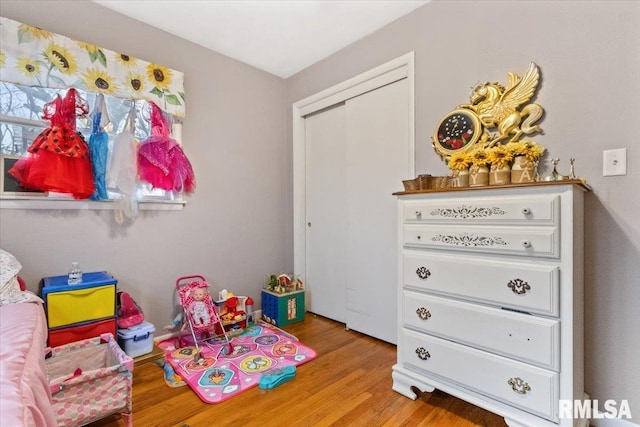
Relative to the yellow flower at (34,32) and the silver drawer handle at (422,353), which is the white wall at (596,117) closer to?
the silver drawer handle at (422,353)

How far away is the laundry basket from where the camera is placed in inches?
46.5

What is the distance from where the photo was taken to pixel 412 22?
81.0 inches

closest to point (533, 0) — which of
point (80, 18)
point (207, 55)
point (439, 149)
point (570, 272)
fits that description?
point (439, 149)

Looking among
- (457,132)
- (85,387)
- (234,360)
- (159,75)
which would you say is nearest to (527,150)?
(457,132)

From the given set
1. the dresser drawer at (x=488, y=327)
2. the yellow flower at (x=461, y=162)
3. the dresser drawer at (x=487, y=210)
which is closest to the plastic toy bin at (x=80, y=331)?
the dresser drawer at (x=488, y=327)

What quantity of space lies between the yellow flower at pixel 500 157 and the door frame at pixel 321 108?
2.17 ft

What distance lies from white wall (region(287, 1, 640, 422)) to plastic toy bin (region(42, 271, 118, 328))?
260 cm

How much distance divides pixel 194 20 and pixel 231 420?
8.47 ft

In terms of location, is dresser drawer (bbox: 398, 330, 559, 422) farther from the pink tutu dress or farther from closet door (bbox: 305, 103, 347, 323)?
the pink tutu dress

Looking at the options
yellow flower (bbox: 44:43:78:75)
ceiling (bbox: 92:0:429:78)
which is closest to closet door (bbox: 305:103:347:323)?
ceiling (bbox: 92:0:429:78)

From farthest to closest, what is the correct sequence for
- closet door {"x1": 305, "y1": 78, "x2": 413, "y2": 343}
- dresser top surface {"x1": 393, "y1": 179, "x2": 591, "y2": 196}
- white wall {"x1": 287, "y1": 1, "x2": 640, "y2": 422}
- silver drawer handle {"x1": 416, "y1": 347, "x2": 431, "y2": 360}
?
1. closet door {"x1": 305, "y1": 78, "x2": 413, "y2": 343}
2. silver drawer handle {"x1": 416, "y1": 347, "x2": 431, "y2": 360}
3. white wall {"x1": 287, "y1": 1, "x2": 640, "y2": 422}
4. dresser top surface {"x1": 393, "y1": 179, "x2": 591, "y2": 196}

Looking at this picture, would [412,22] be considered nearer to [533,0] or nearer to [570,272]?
[533,0]

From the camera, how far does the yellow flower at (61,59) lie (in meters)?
1.77

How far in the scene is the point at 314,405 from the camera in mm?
1516
